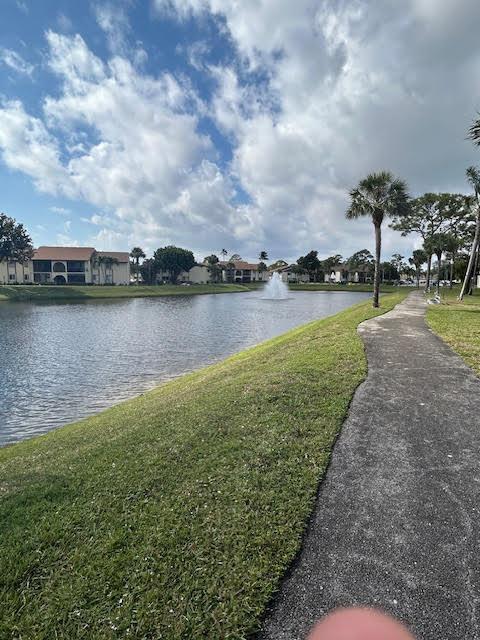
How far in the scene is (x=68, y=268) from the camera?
10269 cm

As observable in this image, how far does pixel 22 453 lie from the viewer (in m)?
7.56

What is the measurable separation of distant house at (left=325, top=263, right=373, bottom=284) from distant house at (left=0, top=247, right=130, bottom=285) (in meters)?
75.3

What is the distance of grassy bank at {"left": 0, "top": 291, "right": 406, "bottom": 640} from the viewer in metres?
2.77

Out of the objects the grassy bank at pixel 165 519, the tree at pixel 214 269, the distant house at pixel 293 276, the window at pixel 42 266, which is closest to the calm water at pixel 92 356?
the grassy bank at pixel 165 519

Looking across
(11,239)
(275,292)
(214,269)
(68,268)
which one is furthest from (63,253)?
(275,292)

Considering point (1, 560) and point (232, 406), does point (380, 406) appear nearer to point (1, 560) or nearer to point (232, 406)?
point (232, 406)

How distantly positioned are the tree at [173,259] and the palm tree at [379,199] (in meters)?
88.7

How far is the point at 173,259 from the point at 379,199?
90.3 metres

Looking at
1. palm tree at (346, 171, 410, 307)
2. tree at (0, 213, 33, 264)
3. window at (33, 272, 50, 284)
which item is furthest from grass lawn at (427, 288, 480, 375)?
window at (33, 272, 50, 284)

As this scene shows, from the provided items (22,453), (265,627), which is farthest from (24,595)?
(22,453)

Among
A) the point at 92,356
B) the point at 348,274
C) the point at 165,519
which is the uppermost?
the point at 348,274

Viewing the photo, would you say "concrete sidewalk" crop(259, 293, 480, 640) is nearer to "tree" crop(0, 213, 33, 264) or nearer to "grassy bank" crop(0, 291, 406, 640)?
"grassy bank" crop(0, 291, 406, 640)

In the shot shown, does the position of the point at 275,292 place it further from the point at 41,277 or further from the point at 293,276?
the point at 293,276

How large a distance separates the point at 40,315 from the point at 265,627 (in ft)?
136
